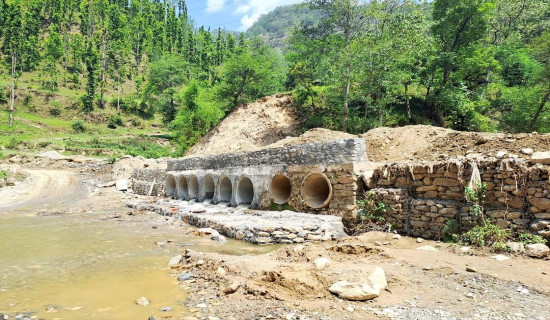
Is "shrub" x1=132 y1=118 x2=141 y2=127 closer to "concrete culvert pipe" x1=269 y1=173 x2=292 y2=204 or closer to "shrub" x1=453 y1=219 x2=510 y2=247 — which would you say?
"concrete culvert pipe" x1=269 y1=173 x2=292 y2=204

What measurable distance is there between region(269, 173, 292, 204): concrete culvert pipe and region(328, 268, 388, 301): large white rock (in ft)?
20.5

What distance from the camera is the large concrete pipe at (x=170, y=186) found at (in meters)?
17.1

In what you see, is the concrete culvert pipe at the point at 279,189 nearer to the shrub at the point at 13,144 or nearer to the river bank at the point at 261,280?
the river bank at the point at 261,280

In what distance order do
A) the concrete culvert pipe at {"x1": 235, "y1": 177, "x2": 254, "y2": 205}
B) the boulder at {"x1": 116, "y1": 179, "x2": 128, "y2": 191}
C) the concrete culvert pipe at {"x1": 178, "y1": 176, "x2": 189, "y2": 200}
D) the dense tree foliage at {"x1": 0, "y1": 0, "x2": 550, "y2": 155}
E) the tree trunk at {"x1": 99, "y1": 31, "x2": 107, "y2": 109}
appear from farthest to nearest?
the tree trunk at {"x1": 99, "y1": 31, "x2": 107, "y2": 109} < the boulder at {"x1": 116, "y1": 179, "x2": 128, "y2": 191} < the dense tree foliage at {"x1": 0, "y1": 0, "x2": 550, "y2": 155} < the concrete culvert pipe at {"x1": 178, "y1": 176, "x2": 189, "y2": 200} < the concrete culvert pipe at {"x1": 235, "y1": 177, "x2": 254, "y2": 205}

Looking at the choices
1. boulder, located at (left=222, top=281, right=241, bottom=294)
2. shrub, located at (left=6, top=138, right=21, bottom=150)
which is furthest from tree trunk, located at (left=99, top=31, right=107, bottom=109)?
boulder, located at (left=222, top=281, right=241, bottom=294)

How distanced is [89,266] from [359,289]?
4.35 metres

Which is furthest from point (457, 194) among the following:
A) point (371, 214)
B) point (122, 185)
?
point (122, 185)

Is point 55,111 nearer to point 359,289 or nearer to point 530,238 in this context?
point 359,289

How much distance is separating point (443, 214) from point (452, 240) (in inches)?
20.0

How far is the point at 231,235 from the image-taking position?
7.46m

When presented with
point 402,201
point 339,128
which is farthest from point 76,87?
point 402,201

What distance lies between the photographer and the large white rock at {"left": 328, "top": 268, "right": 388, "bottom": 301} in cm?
333

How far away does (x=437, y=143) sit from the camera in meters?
8.95

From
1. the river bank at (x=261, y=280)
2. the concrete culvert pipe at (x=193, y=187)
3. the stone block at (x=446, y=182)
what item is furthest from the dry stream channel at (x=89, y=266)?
the concrete culvert pipe at (x=193, y=187)
